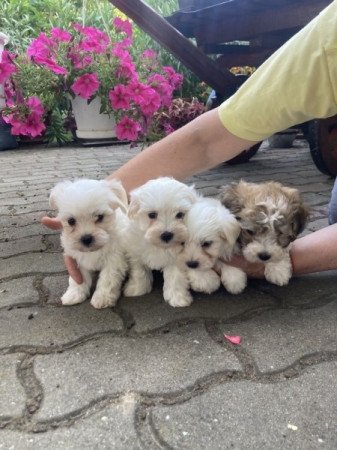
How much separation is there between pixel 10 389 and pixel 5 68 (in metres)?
1.93

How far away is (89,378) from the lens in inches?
66.0

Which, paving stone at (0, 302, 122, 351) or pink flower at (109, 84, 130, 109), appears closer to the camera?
paving stone at (0, 302, 122, 351)

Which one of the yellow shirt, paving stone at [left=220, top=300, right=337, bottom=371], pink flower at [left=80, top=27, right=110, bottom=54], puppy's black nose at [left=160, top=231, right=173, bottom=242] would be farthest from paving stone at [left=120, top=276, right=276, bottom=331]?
pink flower at [left=80, top=27, right=110, bottom=54]

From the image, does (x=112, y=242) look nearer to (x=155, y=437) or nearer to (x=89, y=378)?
(x=89, y=378)

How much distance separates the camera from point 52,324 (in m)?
2.07

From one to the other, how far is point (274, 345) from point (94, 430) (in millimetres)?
845

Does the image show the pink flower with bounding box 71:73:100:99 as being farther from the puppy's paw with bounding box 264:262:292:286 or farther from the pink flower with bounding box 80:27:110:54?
the puppy's paw with bounding box 264:262:292:286

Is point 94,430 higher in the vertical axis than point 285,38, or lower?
lower

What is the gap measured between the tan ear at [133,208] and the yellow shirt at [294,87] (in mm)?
649

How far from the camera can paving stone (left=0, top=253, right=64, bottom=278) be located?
2.67 metres

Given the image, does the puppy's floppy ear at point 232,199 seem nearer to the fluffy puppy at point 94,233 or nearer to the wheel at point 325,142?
the fluffy puppy at point 94,233

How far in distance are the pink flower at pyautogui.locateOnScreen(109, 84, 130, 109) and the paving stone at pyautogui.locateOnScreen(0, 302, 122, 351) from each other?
149 cm

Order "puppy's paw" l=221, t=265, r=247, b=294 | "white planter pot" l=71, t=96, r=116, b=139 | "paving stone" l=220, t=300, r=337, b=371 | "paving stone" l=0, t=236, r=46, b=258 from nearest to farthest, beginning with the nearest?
1. "paving stone" l=220, t=300, r=337, b=371
2. "puppy's paw" l=221, t=265, r=247, b=294
3. "paving stone" l=0, t=236, r=46, b=258
4. "white planter pot" l=71, t=96, r=116, b=139

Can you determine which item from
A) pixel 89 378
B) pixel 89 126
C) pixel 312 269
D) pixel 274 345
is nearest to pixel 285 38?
pixel 89 126
